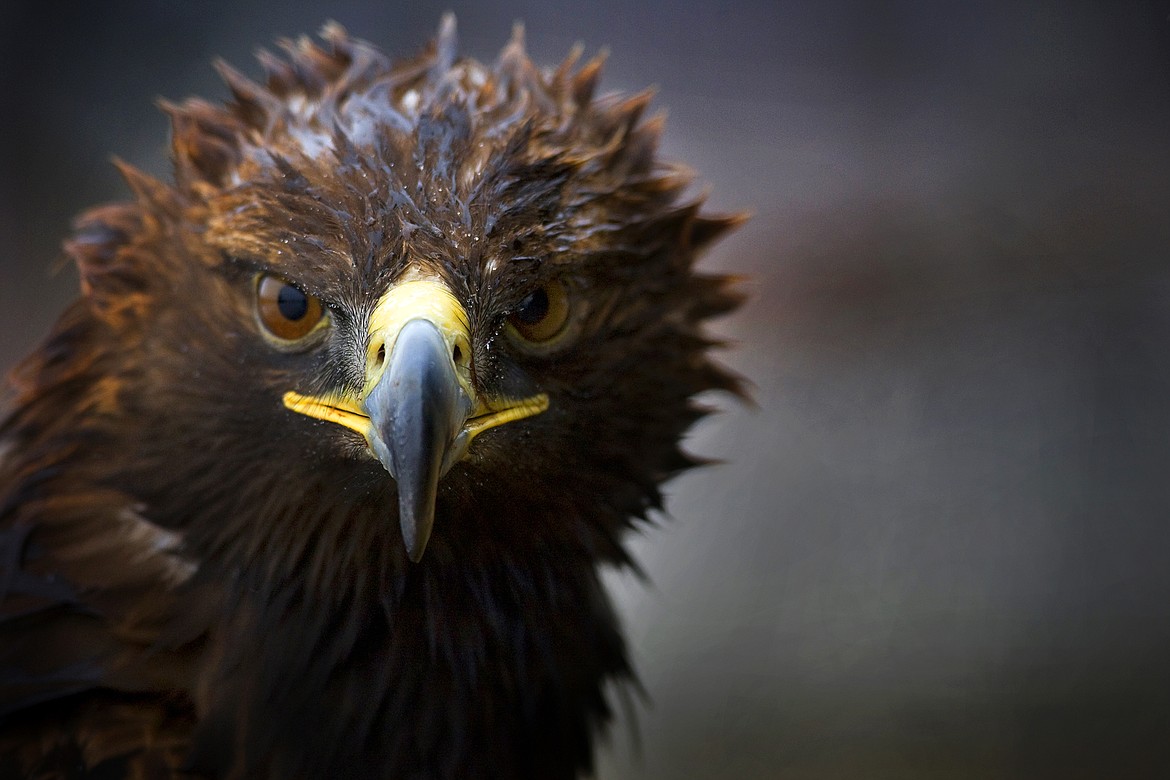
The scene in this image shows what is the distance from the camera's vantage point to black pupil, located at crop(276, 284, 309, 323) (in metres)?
1.44

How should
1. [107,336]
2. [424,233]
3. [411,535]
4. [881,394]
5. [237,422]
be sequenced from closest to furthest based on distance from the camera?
[411,535] < [424,233] < [237,422] < [107,336] < [881,394]

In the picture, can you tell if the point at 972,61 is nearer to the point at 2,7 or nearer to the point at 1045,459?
the point at 1045,459

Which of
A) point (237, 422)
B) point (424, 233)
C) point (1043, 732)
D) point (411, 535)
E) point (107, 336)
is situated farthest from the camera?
point (1043, 732)

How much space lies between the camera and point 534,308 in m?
1.47

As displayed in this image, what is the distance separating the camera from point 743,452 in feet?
13.1

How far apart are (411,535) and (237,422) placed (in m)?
0.47

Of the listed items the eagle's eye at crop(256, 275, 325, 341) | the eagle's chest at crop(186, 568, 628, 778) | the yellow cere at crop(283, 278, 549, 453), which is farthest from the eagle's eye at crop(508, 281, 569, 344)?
the eagle's chest at crop(186, 568, 628, 778)

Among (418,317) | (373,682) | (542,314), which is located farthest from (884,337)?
(418,317)

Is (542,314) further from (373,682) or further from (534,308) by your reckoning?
(373,682)

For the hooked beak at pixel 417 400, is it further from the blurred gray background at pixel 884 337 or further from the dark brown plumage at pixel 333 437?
the blurred gray background at pixel 884 337

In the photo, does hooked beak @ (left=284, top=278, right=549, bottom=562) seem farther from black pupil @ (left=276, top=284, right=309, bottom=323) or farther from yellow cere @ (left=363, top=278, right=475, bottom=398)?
black pupil @ (left=276, top=284, right=309, bottom=323)

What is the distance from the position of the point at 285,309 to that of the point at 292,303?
0.05 ft

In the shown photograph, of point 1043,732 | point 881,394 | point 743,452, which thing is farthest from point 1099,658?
point 743,452

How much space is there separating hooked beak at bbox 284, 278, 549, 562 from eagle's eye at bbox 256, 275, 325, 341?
13 cm
